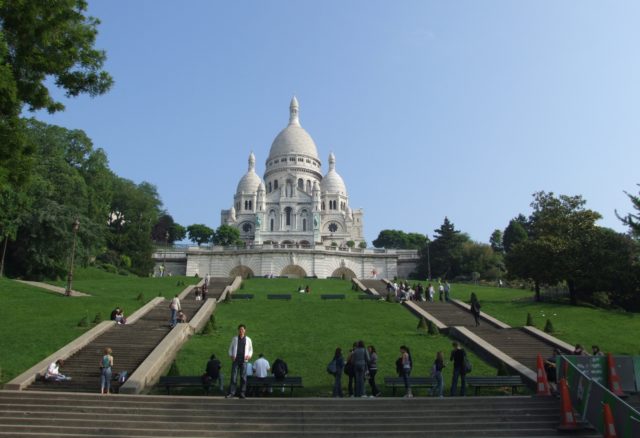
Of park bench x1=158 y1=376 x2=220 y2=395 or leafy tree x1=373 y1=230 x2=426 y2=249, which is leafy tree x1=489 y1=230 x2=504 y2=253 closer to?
leafy tree x1=373 y1=230 x2=426 y2=249

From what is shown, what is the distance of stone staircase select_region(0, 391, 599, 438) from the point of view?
38.3ft

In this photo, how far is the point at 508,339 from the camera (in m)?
21.6

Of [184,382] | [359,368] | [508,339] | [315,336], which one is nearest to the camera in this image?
[359,368]

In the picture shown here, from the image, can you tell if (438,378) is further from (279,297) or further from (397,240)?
(397,240)

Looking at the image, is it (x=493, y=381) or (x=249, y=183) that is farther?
(x=249, y=183)

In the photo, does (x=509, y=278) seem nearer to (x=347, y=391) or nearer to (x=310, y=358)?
(x=310, y=358)

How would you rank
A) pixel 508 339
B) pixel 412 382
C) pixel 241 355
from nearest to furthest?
pixel 241 355, pixel 412 382, pixel 508 339

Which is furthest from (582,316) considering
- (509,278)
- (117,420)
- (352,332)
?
(117,420)

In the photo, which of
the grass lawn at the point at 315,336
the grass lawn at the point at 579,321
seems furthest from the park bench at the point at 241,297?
the grass lawn at the point at 579,321

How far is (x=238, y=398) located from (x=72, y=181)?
35.4 meters

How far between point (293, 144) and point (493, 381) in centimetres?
9941

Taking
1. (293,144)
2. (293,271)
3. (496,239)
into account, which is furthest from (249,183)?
(293,271)

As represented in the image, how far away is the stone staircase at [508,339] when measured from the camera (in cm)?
1928

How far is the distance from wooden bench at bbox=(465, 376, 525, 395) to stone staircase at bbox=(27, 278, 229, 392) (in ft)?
28.1
